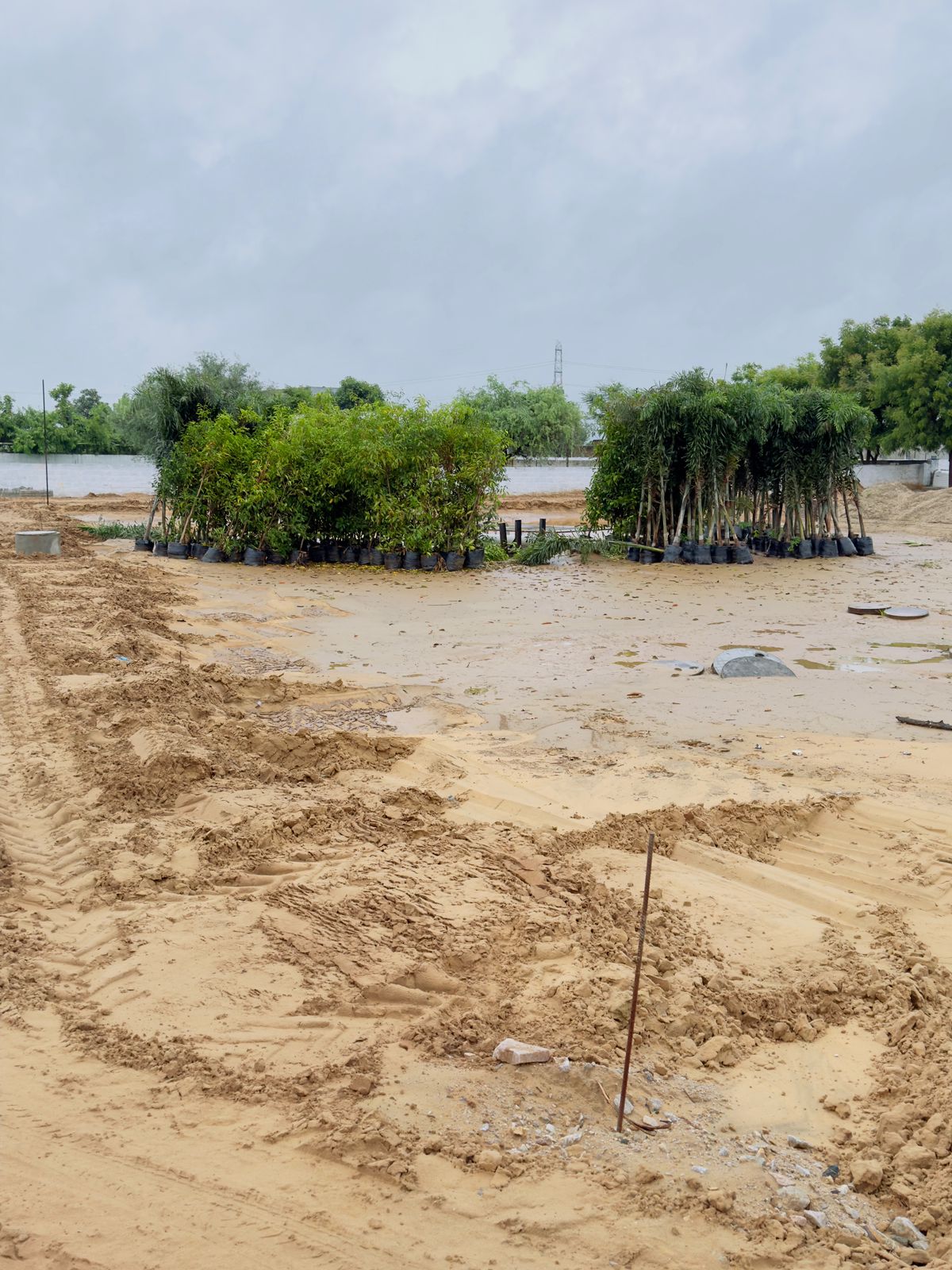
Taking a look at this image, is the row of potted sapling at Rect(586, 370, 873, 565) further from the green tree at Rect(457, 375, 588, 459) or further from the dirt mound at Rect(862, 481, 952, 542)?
the green tree at Rect(457, 375, 588, 459)

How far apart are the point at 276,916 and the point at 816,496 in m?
16.7

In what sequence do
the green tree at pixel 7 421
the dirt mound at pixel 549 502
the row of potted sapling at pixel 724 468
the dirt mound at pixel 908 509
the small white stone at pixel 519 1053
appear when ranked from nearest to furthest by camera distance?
the small white stone at pixel 519 1053 → the row of potted sapling at pixel 724 468 → the dirt mound at pixel 908 509 → the dirt mound at pixel 549 502 → the green tree at pixel 7 421

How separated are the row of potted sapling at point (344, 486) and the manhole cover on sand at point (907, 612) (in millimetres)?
7077

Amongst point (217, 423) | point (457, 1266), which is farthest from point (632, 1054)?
point (217, 423)

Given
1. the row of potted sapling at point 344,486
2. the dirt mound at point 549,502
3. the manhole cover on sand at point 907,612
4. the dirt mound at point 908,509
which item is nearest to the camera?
the manhole cover on sand at point 907,612

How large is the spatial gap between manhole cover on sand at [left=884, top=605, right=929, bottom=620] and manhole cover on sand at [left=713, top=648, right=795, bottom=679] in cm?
357

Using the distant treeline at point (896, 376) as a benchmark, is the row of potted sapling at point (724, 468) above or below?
below

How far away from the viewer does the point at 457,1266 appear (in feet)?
7.05

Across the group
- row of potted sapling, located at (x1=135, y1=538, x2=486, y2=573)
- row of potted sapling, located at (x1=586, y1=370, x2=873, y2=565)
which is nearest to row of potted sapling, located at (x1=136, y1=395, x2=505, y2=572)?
→ row of potted sapling, located at (x1=135, y1=538, x2=486, y2=573)

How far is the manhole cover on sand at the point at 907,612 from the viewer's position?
36.5ft

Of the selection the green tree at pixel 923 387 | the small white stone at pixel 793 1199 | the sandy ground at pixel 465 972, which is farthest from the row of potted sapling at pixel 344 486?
the green tree at pixel 923 387

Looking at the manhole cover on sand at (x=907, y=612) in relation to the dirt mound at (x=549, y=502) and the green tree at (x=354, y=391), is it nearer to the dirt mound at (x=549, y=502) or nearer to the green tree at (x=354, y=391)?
the dirt mound at (x=549, y=502)

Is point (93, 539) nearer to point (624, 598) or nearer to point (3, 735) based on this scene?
point (624, 598)

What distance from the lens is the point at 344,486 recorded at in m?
16.8
